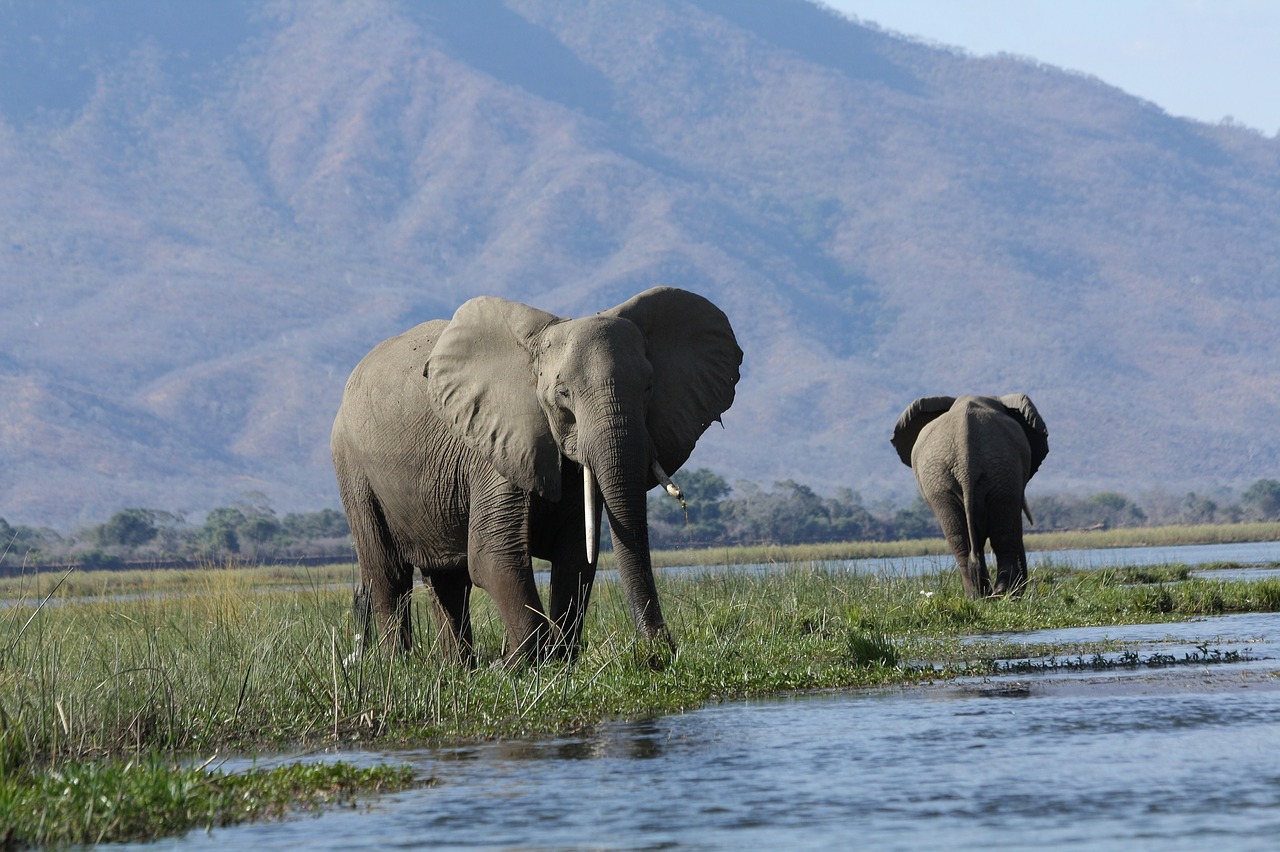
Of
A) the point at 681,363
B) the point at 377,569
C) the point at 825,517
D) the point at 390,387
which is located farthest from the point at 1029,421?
the point at 825,517

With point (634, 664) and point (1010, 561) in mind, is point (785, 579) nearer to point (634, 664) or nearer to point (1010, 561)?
point (1010, 561)

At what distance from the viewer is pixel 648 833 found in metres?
8.47

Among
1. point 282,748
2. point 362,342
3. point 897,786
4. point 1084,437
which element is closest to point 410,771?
point 282,748

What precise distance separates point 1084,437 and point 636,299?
168 metres

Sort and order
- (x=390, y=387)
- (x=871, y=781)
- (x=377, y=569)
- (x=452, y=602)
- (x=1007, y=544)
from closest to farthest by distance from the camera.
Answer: (x=871, y=781) → (x=390, y=387) → (x=452, y=602) → (x=377, y=569) → (x=1007, y=544)

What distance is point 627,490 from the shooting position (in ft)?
41.8

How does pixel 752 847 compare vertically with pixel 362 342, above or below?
below

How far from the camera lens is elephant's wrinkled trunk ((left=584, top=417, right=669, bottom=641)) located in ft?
41.8

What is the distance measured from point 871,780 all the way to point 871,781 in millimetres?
31

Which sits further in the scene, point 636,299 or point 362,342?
point 362,342

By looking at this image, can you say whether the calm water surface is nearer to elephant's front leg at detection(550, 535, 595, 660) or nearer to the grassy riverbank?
the grassy riverbank

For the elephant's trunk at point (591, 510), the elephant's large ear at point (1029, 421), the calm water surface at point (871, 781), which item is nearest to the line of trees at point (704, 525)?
the elephant's large ear at point (1029, 421)

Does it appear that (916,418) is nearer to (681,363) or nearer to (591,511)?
(681,363)

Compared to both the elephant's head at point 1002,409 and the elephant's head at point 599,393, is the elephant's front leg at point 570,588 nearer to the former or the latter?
the elephant's head at point 599,393
